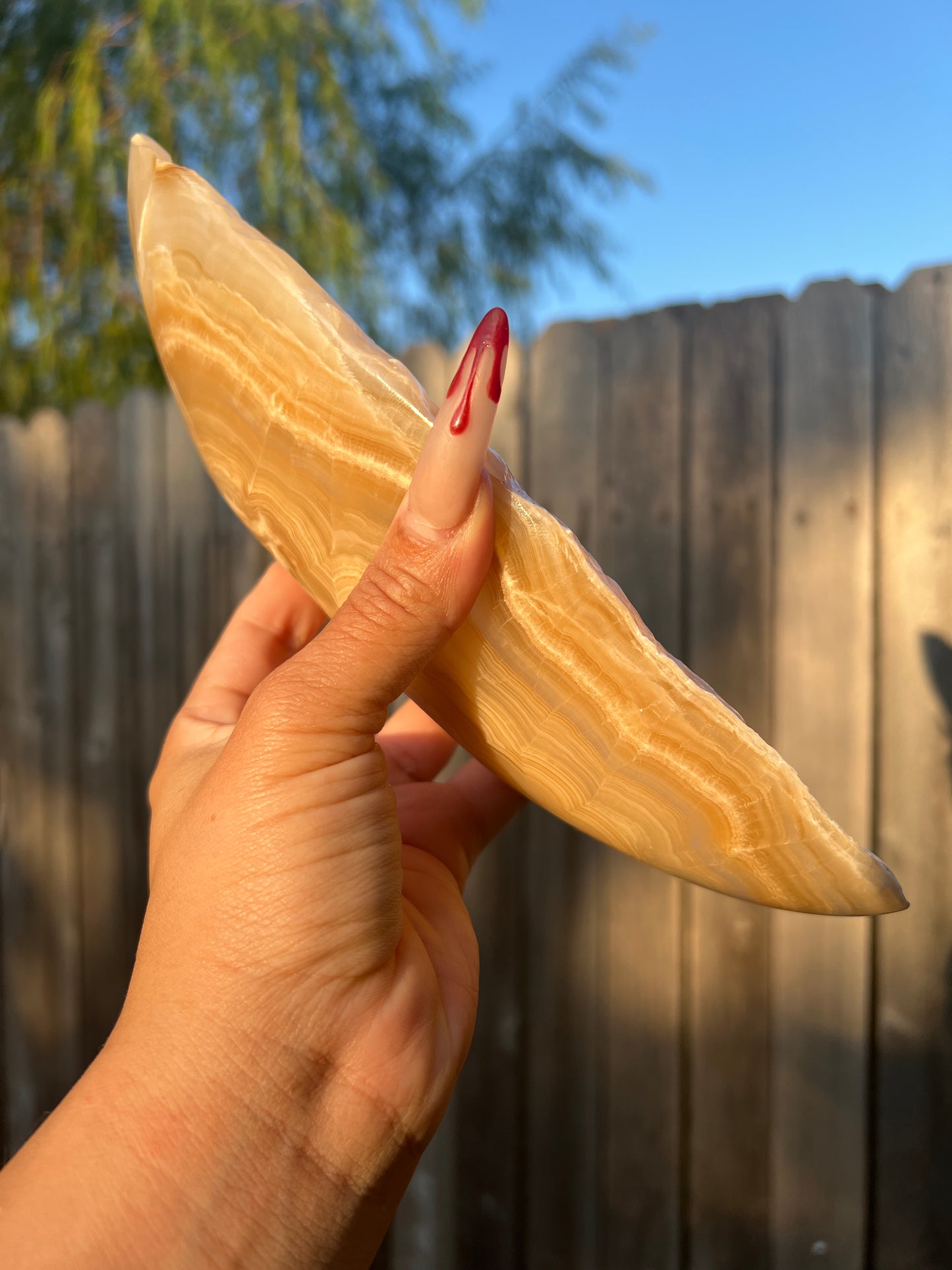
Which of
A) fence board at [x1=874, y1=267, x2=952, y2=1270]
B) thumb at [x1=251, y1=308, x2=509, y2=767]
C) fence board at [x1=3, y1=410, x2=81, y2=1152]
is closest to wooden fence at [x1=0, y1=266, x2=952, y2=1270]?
fence board at [x1=874, y1=267, x2=952, y2=1270]

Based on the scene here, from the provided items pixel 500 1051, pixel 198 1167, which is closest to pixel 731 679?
pixel 500 1051

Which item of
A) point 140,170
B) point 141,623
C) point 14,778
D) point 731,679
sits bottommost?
point 14,778

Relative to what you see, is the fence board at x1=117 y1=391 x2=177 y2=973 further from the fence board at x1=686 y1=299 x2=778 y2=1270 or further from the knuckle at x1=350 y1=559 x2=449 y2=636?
the knuckle at x1=350 y1=559 x2=449 y2=636

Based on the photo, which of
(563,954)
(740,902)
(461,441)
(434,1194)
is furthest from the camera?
(434,1194)

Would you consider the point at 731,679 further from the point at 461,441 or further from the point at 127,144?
the point at 127,144

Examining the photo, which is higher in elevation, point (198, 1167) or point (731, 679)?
point (731, 679)

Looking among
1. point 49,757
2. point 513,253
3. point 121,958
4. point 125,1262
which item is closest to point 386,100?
point 513,253

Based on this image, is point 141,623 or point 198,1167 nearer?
point 198,1167

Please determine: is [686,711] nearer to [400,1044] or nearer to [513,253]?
[400,1044]

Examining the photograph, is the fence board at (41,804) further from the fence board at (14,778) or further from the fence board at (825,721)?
the fence board at (825,721)
